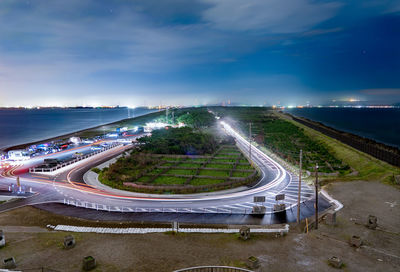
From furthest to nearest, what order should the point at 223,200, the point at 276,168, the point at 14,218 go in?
the point at 276,168
the point at 223,200
the point at 14,218

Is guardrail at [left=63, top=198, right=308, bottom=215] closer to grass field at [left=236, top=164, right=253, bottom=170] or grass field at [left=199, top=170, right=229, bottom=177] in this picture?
grass field at [left=199, top=170, right=229, bottom=177]

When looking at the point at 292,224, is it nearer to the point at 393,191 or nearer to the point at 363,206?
the point at 363,206

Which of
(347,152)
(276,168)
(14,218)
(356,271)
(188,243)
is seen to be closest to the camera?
(356,271)

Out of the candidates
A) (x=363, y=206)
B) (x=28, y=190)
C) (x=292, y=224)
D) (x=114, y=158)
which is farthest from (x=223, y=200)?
(x=114, y=158)

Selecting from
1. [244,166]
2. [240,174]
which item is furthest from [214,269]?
[244,166]

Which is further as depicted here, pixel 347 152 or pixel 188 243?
pixel 347 152

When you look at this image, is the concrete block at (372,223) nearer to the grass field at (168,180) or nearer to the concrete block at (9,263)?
the grass field at (168,180)

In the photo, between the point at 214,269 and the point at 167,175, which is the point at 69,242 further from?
the point at 167,175
